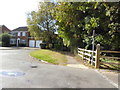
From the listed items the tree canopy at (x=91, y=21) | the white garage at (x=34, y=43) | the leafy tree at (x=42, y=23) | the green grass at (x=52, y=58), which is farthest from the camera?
the white garage at (x=34, y=43)

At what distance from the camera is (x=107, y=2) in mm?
9242

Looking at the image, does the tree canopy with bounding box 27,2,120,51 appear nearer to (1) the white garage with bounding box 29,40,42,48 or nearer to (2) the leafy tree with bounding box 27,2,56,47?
(2) the leafy tree with bounding box 27,2,56,47

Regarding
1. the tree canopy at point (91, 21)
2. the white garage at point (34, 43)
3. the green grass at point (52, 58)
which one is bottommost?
the green grass at point (52, 58)

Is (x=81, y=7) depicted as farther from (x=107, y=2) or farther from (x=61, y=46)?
(x=61, y=46)

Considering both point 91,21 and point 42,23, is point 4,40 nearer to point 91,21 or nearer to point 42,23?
point 42,23

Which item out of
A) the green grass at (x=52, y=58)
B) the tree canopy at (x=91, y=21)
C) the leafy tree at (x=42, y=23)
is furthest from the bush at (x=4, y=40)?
the tree canopy at (x=91, y=21)

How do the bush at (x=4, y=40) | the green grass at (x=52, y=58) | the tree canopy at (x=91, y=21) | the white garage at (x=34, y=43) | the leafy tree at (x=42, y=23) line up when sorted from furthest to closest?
the white garage at (x=34, y=43)
the bush at (x=4, y=40)
the leafy tree at (x=42, y=23)
the green grass at (x=52, y=58)
the tree canopy at (x=91, y=21)

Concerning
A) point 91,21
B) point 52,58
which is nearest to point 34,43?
point 52,58

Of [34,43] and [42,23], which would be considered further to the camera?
[34,43]

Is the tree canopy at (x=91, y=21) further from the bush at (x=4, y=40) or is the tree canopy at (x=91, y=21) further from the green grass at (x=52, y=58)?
the bush at (x=4, y=40)

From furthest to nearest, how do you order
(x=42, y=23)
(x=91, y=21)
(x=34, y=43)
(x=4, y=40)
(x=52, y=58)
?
(x=34, y=43) → (x=4, y=40) → (x=42, y=23) → (x=52, y=58) → (x=91, y=21)

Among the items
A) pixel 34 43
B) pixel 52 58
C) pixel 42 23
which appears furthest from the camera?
pixel 34 43

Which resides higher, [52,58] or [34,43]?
[34,43]

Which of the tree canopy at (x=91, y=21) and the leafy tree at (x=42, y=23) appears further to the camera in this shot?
the leafy tree at (x=42, y=23)
